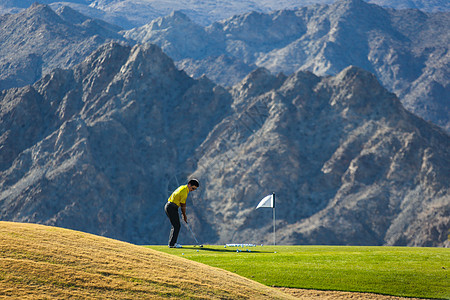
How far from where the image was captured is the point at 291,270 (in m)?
26.8

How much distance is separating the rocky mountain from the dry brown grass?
11906cm

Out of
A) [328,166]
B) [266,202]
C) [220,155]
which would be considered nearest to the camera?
[266,202]

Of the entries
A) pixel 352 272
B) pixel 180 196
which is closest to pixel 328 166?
pixel 352 272

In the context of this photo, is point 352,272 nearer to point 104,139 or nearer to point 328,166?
point 328,166

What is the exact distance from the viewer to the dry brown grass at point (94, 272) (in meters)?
15.8

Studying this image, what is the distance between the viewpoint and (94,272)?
56.7 ft

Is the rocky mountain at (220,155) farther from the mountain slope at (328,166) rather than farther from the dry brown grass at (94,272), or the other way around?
the dry brown grass at (94,272)

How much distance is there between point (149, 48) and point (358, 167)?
78348 millimetres

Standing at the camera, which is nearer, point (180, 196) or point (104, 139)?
point (180, 196)

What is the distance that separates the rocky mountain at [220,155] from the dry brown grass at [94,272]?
391ft

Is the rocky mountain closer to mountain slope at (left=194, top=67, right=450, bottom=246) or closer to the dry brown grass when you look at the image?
mountain slope at (left=194, top=67, right=450, bottom=246)

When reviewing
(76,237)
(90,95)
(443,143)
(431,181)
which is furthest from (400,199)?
(76,237)

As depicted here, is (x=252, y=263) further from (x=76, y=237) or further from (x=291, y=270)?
(x=76, y=237)

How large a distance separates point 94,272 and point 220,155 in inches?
5920
